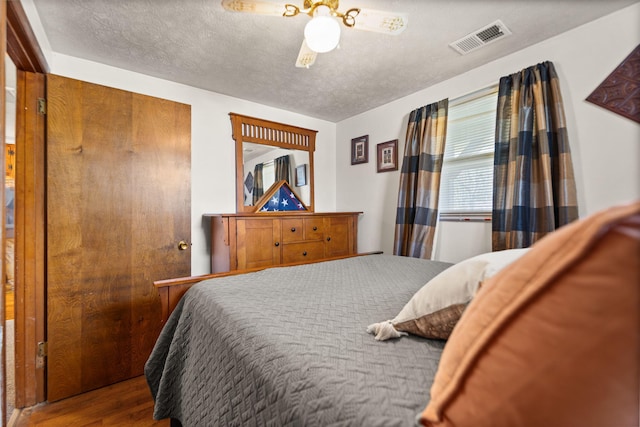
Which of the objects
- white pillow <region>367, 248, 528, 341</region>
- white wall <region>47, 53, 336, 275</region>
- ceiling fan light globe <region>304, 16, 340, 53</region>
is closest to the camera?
white pillow <region>367, 248, 528, 341</region>

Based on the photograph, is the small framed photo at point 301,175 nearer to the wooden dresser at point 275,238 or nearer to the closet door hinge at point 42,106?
the wooden dresser at point 275,238

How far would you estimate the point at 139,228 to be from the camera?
2111 millimetres

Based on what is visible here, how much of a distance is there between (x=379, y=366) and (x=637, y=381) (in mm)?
454

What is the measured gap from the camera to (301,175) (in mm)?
3303

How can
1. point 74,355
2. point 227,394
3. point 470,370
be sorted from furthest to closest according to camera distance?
point 74,355
point 227,394
point 470,370

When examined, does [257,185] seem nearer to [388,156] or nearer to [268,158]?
[268,158]

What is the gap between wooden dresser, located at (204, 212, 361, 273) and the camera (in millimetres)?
2334

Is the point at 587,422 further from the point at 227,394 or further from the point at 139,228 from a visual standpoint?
the point at 139,228

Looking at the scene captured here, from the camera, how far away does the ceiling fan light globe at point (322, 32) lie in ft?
4.24

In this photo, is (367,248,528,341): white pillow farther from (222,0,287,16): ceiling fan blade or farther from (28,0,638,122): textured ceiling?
(28,0,638,122): textured ceiling

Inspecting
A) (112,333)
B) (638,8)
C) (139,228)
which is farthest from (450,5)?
(112,333)

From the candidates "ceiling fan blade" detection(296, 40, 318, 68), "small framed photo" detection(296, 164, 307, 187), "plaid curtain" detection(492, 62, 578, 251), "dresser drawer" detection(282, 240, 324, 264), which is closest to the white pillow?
"plaid curtain" detection(492, 62, 578, 251)

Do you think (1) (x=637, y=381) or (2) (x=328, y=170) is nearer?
(1) (x=637, y=381)

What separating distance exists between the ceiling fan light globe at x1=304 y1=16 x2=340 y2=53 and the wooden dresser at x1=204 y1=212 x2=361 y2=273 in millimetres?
1515
